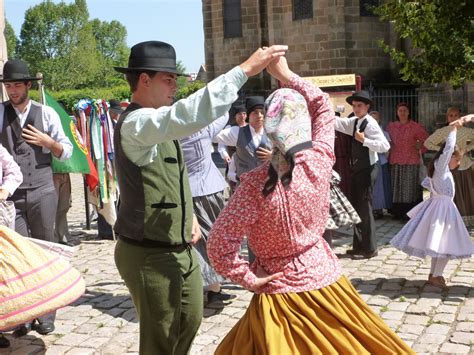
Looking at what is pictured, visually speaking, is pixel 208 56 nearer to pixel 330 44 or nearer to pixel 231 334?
pixel 330 44

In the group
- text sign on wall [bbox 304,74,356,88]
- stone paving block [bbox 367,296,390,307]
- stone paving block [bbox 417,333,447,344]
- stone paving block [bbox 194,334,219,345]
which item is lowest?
stone paving block [bbox 367,296,390,307]

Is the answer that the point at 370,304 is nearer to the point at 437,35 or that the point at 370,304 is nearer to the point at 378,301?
the point at 378,301

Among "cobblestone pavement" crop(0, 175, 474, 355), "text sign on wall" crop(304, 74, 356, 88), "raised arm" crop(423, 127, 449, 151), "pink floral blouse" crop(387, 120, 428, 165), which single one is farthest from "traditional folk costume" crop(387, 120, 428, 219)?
"cobblestone pavement" crop(0, 175, 474, 355)

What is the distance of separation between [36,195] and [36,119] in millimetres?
655

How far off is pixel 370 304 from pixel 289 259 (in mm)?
3585

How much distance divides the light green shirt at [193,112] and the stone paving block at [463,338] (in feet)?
11.1

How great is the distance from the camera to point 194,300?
149 inches

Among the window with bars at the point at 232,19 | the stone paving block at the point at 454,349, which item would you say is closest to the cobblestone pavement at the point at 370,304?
the stone paving block at the point at 454,349

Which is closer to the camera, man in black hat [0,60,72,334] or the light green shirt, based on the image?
the light green shirt

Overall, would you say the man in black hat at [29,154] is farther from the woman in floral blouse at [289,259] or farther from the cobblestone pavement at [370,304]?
the woman in floral blouse at [289,259]

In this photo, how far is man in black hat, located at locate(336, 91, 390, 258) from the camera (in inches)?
348

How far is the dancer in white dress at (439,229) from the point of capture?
7.07 meters

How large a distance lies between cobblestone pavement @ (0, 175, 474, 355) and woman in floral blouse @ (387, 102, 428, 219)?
2.96 meters

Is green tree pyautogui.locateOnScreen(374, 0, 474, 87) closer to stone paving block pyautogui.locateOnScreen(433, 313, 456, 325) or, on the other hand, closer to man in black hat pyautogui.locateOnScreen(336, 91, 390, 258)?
man in black hat pyautogui.locateOnScreen(336, 91, 390, 258)
